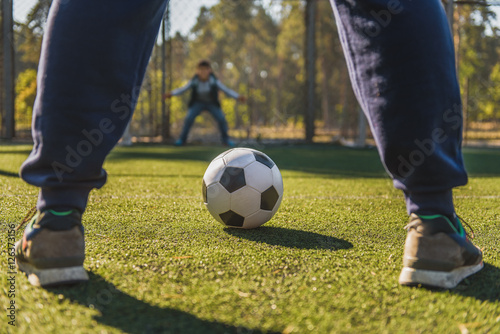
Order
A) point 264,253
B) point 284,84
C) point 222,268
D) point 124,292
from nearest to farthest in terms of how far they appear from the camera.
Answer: point 124,292
point 222,268
point 264,253
point 284,84

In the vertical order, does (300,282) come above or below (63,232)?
below

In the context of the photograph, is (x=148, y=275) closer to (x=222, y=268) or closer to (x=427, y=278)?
(x=222, y=268)

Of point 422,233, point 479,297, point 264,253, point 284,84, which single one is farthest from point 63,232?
point 284,84

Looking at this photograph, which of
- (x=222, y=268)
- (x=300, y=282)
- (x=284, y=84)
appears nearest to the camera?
(x=300, y=282)

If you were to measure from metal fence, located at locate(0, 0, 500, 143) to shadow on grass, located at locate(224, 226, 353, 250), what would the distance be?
5.82 meters

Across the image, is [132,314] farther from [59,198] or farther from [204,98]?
[204,98]

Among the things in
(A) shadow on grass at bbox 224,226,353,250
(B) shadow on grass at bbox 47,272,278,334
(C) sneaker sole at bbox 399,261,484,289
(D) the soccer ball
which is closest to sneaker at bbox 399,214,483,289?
(C) sneaker sole at bbox 399,261,484,289

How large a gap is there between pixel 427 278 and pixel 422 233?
0.13 m

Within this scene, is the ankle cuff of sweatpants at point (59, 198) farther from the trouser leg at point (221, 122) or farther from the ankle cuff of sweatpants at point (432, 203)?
the trouser leg at point (221, 122)

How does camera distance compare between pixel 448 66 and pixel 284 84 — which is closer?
pixel 448 66

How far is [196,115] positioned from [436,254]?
27.3ft

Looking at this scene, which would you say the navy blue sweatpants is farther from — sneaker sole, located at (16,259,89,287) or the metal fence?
the metal fence

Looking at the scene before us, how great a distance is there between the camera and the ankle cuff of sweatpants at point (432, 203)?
134cm

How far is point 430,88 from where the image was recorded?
1.29m
